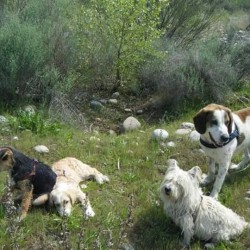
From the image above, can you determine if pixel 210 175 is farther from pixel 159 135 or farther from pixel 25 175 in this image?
pixel 25 175

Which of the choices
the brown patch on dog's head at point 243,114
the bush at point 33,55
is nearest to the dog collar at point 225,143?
the brown patch on dog's head at point 243,114

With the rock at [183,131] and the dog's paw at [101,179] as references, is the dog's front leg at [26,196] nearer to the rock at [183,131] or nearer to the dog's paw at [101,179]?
the dog's paw at [101,179]

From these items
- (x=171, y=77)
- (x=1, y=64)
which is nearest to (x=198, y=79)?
(x=171, y=77)

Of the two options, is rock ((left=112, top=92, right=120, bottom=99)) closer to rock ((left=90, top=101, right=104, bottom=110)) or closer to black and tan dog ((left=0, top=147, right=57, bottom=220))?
rock ((left=90, top=101, right=104, bottom=110))

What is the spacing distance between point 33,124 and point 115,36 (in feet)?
10.5

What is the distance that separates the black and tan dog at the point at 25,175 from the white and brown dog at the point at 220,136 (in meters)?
1.84

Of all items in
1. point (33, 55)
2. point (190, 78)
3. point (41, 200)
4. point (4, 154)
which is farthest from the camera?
point (190, 78)

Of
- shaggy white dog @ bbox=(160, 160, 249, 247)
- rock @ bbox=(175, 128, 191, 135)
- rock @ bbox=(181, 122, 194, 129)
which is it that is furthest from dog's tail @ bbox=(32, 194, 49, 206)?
rock @ bbox=(181, 122, 194, 129)

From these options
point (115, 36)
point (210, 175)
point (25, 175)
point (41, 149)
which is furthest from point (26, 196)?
point (115, 36)

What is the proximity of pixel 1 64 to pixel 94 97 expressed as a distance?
229 centimetres

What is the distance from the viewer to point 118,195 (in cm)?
567

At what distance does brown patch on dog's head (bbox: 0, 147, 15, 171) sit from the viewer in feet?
15.6

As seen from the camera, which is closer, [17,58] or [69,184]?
[69,184]

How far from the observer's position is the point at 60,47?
356 inches
